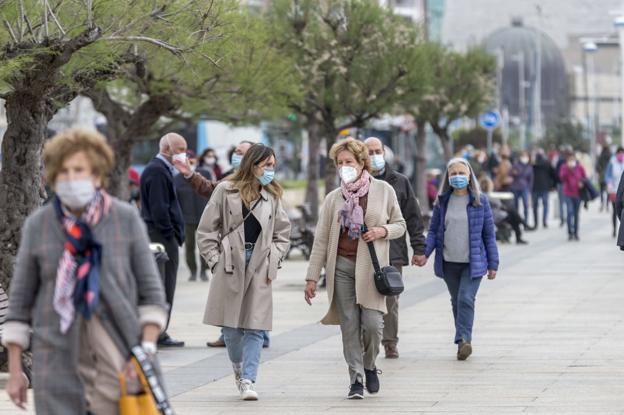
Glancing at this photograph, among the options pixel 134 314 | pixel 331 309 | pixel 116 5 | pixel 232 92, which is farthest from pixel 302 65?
pixel 134 314

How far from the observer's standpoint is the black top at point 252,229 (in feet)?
35.5

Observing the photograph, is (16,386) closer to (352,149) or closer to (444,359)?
(352,149)

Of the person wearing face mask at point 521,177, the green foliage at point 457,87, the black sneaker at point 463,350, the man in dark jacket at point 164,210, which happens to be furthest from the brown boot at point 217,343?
the green foliage at point 457,87

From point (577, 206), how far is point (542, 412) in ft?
72.1

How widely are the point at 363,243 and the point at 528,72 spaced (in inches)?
4595

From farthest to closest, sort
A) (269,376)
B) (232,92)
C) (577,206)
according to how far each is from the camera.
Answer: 1. (577,206)
2. (232,92)
3. (269,376)

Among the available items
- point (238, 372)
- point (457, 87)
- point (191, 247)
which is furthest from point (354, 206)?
point (457, 87)

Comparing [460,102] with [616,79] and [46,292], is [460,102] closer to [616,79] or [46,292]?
[46,292]

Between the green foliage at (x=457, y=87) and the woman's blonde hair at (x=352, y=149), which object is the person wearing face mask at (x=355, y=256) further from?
the green foliage at (x=457, y=87)

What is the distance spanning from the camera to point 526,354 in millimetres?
13047

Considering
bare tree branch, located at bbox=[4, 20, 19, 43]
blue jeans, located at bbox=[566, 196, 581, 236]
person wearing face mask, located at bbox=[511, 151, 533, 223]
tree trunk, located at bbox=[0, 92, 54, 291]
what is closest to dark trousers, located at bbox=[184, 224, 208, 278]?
bare tree branch, located at bbox=[4, 20, 19, 43]

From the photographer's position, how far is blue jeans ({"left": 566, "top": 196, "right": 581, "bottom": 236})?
3131 centimetres

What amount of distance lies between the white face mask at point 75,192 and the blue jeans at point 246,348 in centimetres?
479

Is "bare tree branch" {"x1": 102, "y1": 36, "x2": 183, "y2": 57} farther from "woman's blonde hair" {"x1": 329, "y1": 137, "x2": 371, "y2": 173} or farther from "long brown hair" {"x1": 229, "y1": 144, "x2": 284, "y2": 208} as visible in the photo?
"woman's blonde hair" {"x1": 329, "y1": 137, "x2": 371, "y2": 173}
